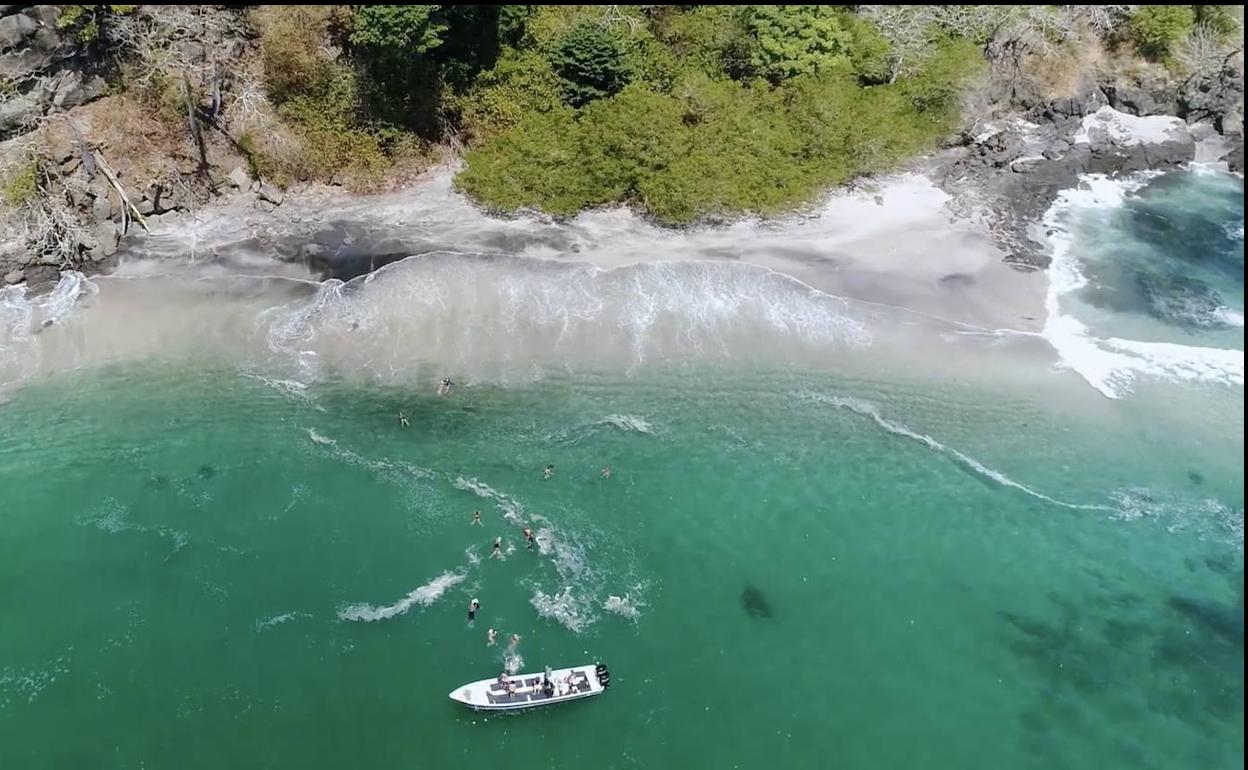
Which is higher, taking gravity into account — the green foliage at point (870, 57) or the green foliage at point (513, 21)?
the green foliage at point (513, 21)

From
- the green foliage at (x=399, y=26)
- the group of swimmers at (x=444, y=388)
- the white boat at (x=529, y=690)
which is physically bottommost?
the white boat at (x=529, y=690)

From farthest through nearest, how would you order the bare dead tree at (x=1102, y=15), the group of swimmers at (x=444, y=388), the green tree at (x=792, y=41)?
1. the bare dead tree at (x=1102, y=15)
2. the green tree at (x=792, y=41)
3. the group of swimmers at (x=444, y=388)

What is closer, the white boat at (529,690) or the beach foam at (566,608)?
the white boat at (529,690)

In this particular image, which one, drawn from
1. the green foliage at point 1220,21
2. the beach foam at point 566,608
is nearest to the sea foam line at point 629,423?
the beach foam at point 566,608

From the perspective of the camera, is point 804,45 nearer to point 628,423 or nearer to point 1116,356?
point 1116,356

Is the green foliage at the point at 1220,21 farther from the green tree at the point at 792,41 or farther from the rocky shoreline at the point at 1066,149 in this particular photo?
the green tree at the point at 792,41

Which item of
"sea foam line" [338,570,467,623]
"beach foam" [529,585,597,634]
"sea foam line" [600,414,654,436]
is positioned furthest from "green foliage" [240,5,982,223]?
"beach foam" [529,585,597,634]
